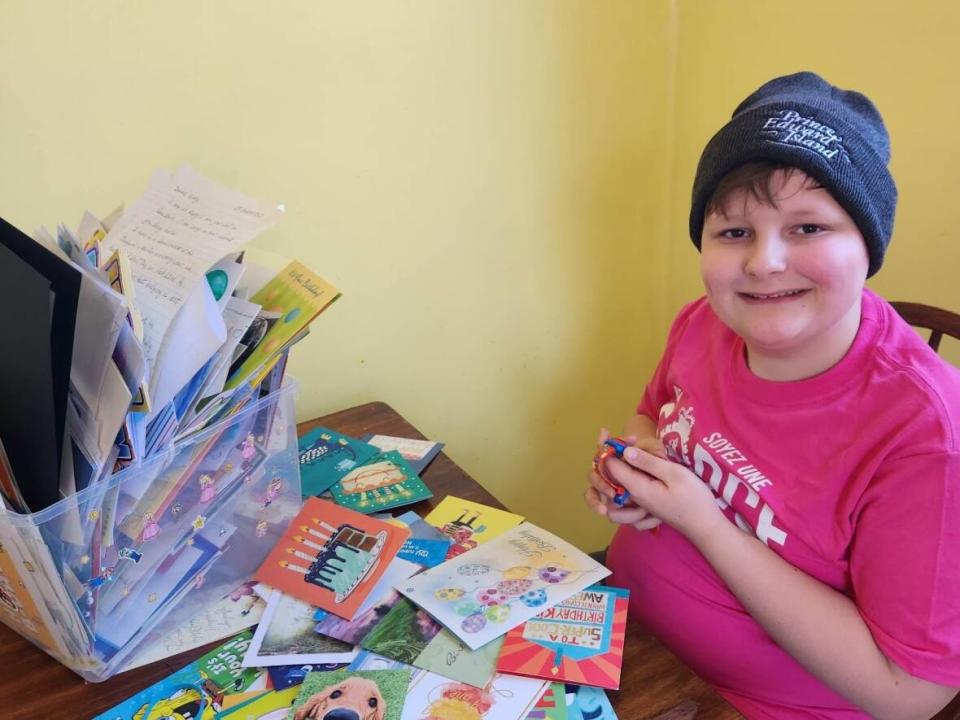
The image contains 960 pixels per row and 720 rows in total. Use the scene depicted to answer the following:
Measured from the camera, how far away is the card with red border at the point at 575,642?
625 mm

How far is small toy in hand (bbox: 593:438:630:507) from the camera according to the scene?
2.60ft

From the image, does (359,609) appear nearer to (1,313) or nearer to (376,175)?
(1,313)

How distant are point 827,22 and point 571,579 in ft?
2.86

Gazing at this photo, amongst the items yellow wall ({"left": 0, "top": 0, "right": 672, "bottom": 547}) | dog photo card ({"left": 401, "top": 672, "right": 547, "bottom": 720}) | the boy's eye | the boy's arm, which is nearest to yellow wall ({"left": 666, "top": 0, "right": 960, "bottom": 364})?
yellow wall ({"left": 0, "top": 0, "right": 672, "bottom": 547})

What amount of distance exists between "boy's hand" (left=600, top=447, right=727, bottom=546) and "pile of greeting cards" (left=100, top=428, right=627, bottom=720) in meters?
0.09

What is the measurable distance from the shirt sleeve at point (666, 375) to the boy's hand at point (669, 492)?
0.77 ft

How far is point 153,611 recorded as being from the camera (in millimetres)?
701

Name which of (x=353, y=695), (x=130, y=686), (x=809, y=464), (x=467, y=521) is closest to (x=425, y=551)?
(x=467, y=521)

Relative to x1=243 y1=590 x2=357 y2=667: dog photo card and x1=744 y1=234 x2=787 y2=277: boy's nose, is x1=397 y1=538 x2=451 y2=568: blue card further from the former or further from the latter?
x1=744 y1=234 x2=787 y2=277: boy's nose

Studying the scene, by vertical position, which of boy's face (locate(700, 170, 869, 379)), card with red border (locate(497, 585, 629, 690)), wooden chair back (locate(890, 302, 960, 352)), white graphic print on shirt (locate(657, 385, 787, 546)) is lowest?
card with red border (locate(497, 585, 629, 690))

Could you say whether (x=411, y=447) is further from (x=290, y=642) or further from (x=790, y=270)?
(x=790, y=270)

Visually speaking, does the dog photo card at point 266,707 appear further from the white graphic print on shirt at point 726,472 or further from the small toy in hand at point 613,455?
the white graphic print on shirt at point 726,472

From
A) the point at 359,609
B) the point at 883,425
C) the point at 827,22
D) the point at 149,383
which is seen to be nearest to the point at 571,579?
the point at 359,609

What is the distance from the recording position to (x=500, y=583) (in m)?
0.74
